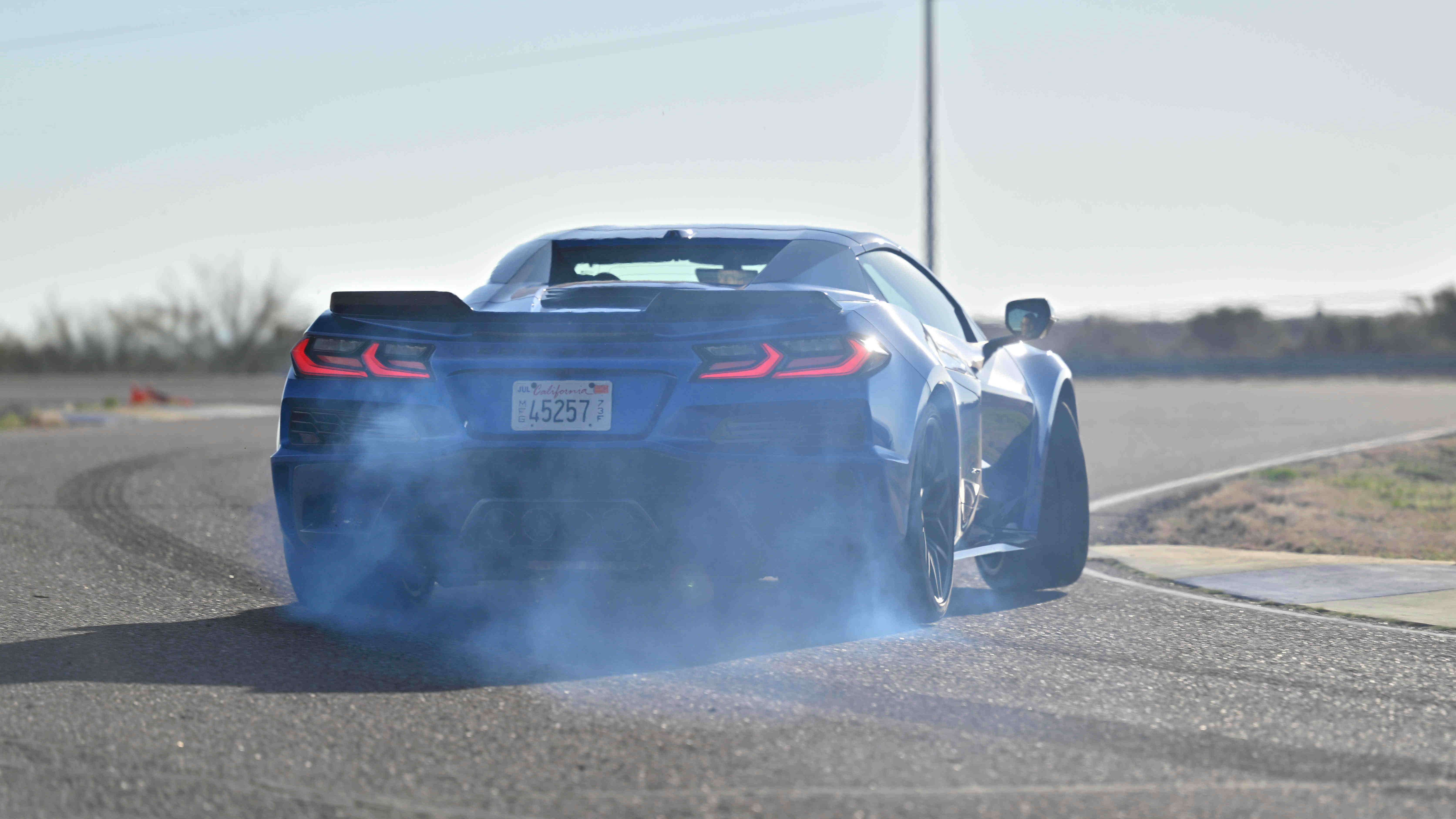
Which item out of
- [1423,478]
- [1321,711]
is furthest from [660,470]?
[1423,478]

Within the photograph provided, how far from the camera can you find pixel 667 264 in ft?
18.6

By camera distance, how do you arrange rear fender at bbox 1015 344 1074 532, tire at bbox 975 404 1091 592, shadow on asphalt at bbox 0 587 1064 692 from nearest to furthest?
shadow on asphalt at bbox 0 587 1064 692 → rear fender at bbox 1015 344 1074 532 → tire at bbox 975 404 1091 592

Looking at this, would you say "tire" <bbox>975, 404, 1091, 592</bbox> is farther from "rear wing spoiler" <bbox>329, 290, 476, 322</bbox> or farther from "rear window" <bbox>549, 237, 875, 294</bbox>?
"rear wing spoiler" <bbox>329, 290, 476, 322</bbox>

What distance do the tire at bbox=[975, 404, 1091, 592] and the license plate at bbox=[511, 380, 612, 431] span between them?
261 cm

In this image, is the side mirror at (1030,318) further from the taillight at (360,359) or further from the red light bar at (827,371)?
the taillight at (360,359)

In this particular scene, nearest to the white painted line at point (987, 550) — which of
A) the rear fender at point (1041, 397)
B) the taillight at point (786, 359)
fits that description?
the rear fender at point (1041, 397)

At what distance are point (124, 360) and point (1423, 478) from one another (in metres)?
49.5

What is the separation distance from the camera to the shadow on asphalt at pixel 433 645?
14.4 feet

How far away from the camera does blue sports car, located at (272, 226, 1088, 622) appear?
462 cm

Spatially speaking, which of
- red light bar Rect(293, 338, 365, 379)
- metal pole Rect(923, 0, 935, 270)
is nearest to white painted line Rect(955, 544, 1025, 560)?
red light bar Rect(293, 338, 365, 379)

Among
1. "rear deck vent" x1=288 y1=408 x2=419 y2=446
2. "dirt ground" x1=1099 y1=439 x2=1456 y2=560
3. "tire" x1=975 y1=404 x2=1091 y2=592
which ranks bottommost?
"dirt ground" x1=1099 y1=439 x2=1456 y2=560

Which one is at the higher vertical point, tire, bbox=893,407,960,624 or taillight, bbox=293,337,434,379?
taillight, bbox=293,337,434,379

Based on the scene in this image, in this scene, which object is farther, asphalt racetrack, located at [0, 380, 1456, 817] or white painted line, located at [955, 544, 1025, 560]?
white painted line, located at [955, 544, 1025, 560]

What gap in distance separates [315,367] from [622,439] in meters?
1.11
